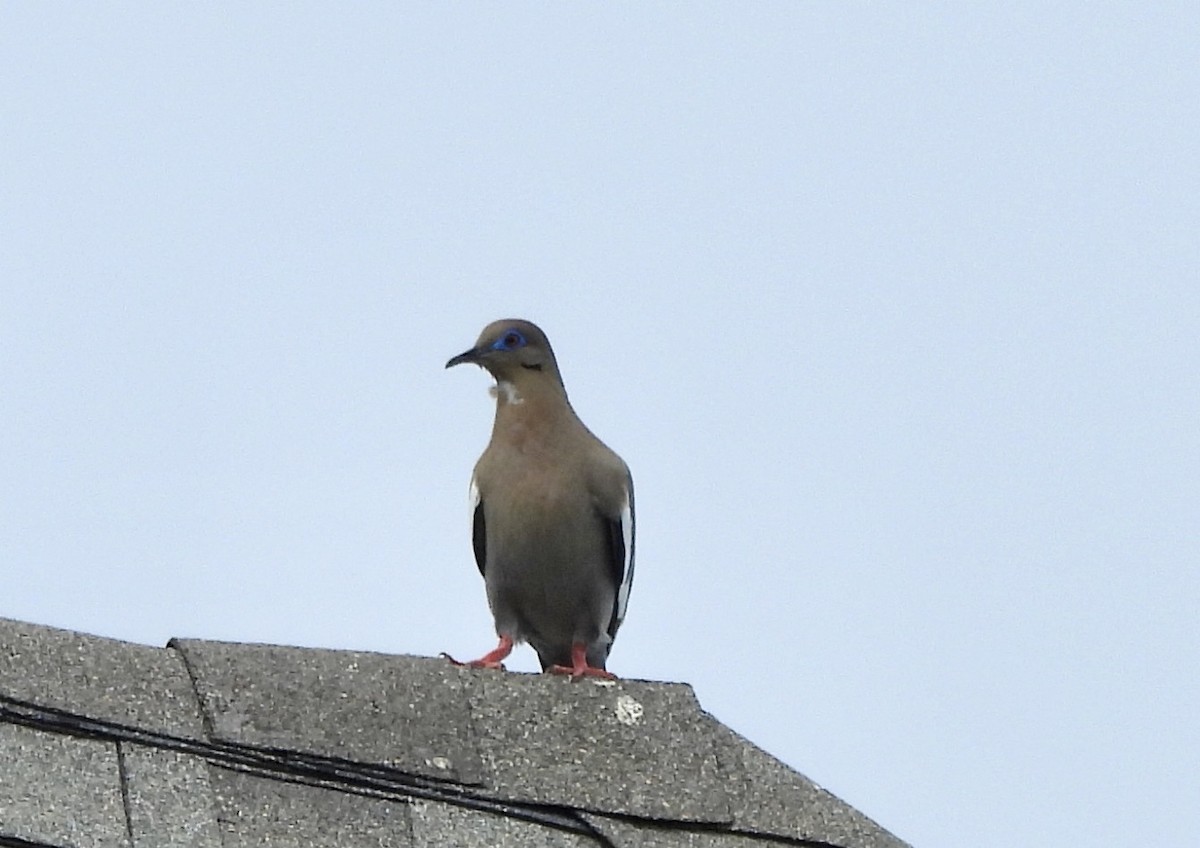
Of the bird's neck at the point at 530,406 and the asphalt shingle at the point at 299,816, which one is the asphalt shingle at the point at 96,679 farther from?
the bird's neck at the point at 530,406

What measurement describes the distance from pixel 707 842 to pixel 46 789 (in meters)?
1.13

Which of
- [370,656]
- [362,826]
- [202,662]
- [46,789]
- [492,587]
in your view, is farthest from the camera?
[492,587]

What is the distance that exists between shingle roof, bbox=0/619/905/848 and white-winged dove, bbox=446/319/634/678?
224cm

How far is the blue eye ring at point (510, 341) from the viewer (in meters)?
7.00

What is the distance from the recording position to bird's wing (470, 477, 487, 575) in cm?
671

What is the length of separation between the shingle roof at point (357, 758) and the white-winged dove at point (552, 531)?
2237mm

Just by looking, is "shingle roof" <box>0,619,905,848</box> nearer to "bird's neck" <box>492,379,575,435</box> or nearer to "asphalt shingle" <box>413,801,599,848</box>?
"asphalt shingle" <box>413,801,599,848</box>

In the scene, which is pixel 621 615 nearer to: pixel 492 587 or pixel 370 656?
pixel 492 587

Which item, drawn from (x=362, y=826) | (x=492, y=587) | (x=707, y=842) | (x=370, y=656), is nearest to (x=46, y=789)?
(x=362, y=826)

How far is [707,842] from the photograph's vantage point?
12.9 ft

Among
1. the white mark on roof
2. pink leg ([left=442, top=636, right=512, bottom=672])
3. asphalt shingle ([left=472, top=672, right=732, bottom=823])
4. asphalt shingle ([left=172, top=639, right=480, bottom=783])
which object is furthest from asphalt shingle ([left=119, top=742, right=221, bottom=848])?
pink leg ([left=442, top=636, right=512, bottom=672])

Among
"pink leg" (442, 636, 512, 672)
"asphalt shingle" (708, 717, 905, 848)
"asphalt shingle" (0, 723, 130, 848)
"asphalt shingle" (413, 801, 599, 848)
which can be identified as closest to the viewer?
"asphalt shingle" (0, 723, 130, 848)

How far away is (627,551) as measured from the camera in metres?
6.65

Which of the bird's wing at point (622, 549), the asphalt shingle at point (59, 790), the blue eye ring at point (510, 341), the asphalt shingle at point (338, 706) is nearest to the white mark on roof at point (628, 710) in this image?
the asphalt shingle at point (338, 706)
